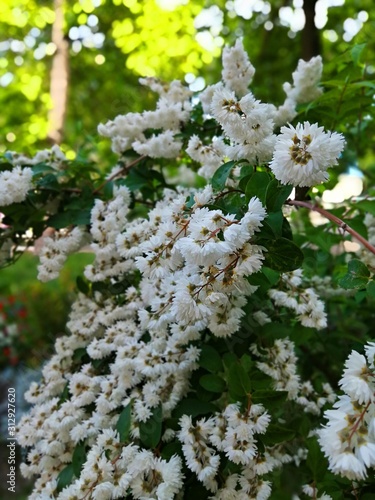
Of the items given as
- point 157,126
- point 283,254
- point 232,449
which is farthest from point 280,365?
point 157,126

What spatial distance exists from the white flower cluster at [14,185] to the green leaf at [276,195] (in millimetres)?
706

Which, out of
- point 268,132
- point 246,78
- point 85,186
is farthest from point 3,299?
point 268,132

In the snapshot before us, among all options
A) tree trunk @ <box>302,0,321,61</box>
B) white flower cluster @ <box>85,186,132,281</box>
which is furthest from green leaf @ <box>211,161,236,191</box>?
tree trunk @ <box>302,0,321,61</box>

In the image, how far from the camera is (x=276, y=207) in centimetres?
79

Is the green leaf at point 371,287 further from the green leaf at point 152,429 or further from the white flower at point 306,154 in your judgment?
the green leaf at point 152,429

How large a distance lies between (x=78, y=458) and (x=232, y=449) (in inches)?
16.1

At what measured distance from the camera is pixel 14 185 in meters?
1.23

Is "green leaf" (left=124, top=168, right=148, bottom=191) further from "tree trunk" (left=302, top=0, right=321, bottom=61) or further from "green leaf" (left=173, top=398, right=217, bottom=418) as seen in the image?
"tree trunk" (left=302, top=0, right=321, bottom=61)

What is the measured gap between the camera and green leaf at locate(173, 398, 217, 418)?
3.21 feet

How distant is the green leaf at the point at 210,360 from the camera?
1.00 meters

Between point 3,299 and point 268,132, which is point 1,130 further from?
point 268,132

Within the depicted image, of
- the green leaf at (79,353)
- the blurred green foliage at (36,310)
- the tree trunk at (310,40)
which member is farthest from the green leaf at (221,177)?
the blurred green foliage at (36,310)

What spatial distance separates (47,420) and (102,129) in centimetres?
82

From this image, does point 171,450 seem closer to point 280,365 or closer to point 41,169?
point 280,365
